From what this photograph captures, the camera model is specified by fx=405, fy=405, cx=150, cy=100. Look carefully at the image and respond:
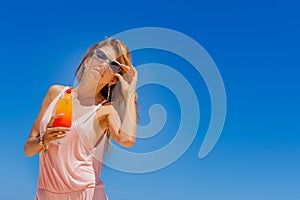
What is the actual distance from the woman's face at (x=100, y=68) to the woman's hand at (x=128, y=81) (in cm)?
8

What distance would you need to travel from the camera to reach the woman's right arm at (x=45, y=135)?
261 cm

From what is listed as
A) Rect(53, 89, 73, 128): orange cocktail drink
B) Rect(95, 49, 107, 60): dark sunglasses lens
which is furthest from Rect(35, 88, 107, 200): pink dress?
Rect(95, 49, 107, 60): dark sunglasses lens

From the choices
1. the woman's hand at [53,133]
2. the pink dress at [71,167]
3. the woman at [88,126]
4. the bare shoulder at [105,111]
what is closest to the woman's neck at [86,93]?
the woman at [88,126]

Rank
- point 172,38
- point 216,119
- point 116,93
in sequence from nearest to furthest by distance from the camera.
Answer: point 116,93
point 216,119
point 172,38

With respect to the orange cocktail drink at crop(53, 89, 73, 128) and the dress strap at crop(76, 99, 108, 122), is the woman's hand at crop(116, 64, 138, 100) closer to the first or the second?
the dress strap at crop(76, 99, 108, 122)

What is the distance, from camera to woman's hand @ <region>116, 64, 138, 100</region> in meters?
3.11

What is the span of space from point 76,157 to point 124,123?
415 mm

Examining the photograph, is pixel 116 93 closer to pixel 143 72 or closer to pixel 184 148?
pixel 143 72

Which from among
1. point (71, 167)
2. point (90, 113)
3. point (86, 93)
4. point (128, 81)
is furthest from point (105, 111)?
point (71, 167)

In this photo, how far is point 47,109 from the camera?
9.28 feet

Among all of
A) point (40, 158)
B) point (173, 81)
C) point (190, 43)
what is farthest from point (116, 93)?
point (190, 43)

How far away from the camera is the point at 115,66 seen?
9.98 ft

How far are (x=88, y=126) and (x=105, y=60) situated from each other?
19.8 inches

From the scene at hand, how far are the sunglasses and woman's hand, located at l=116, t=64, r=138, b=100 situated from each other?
1.8 inches
